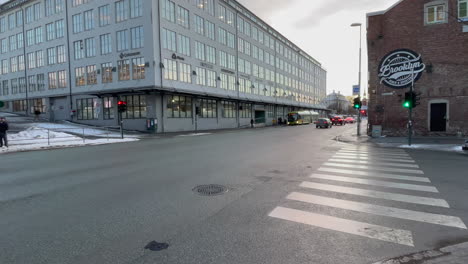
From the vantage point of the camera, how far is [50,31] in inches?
1687

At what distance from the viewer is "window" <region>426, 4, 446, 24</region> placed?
69.4ft

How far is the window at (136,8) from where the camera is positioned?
33344 millimetres

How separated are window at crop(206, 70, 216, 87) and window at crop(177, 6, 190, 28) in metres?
7.39

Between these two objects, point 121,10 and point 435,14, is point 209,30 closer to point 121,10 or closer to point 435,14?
point 121,10

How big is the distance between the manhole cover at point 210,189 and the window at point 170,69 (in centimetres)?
2903

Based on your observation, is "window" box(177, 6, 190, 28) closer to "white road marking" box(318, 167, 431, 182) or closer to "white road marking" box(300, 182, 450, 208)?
"white road marking" box(318, 167, 431, 182)

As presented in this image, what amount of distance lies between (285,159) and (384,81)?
17243 millimetres

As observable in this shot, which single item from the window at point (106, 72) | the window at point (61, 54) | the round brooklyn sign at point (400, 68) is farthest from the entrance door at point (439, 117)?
the window at point (61, 54)

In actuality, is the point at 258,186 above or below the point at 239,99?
below

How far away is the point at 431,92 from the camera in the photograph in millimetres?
21594

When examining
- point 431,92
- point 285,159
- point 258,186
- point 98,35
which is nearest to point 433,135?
point 431,92

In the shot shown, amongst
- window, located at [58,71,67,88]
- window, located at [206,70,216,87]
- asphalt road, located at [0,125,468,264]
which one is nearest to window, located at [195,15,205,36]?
window, located at [206,70,216,87]

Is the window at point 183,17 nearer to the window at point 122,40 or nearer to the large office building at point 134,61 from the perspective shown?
the large office building at point 134,61

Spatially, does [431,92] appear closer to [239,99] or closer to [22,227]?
[22,227]
